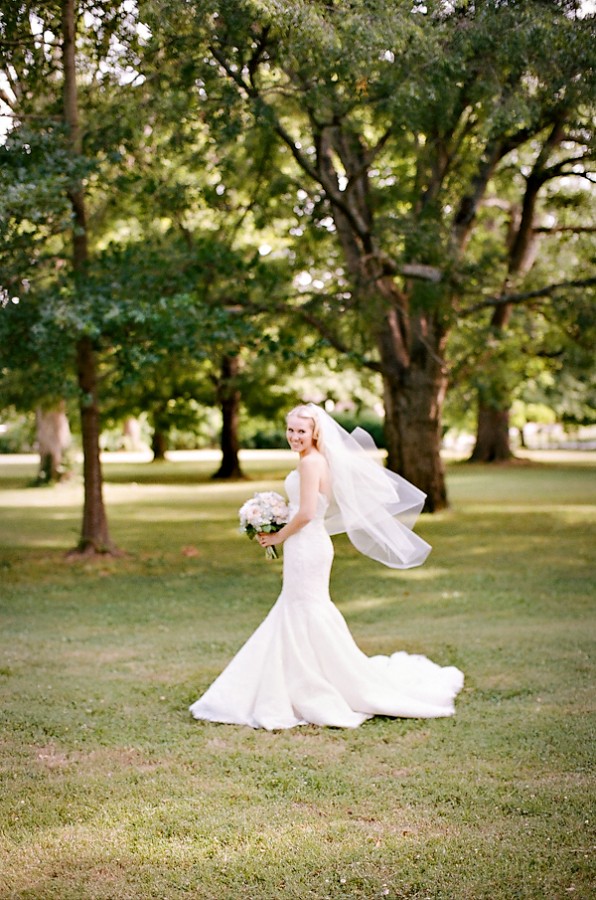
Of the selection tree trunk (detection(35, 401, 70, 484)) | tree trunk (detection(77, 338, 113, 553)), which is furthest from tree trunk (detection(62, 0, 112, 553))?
tree trunk (detection(35, 401, 70, 484))

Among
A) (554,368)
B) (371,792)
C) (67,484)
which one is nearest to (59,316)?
(371,792)

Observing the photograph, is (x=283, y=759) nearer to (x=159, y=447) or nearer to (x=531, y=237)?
(x=531, y=237)

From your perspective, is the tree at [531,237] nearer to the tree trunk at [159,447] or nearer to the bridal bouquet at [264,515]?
the bridal bouquet at [264,515]

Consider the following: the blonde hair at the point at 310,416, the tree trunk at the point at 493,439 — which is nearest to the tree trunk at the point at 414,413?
the blonde hair at the point at 310,416

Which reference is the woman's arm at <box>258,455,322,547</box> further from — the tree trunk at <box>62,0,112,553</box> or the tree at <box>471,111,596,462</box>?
the tree at <box>471,111,596,462</box>

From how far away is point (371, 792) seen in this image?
548cm

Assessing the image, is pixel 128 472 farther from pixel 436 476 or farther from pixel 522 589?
pixel 522 589

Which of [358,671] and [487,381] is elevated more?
[487,381]

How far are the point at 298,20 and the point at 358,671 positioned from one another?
565cm

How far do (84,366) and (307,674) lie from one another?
8.65 meters

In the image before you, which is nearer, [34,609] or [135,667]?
[135,667]

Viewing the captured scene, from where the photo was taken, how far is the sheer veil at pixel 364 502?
721 centimetres

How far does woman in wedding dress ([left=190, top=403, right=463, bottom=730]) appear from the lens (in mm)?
6934

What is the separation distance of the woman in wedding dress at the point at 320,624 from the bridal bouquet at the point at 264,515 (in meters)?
0.07
